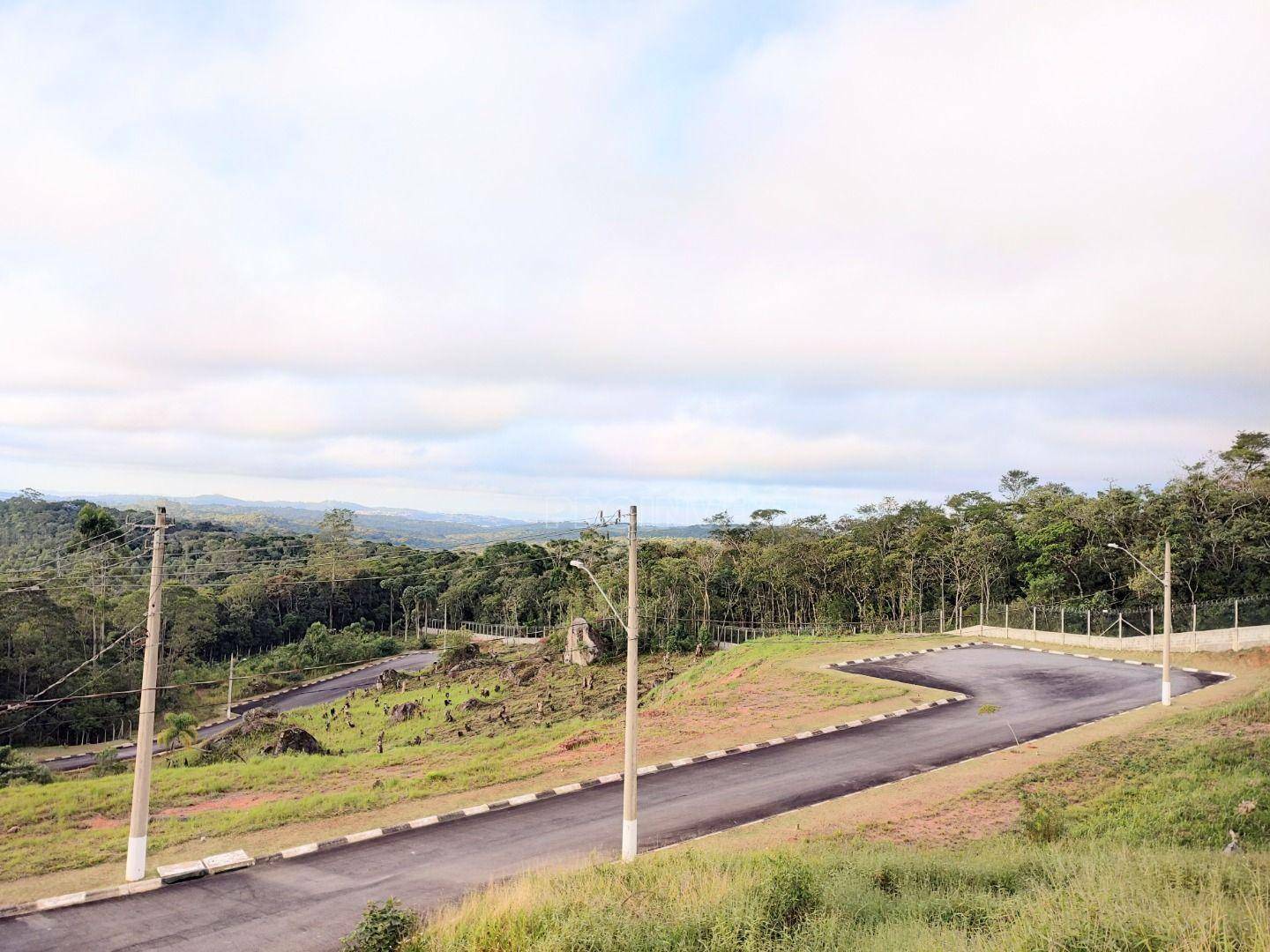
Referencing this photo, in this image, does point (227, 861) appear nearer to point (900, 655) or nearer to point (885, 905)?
point (885, 905)

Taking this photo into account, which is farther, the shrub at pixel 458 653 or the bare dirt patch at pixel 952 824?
the shrub at pixel 458 653

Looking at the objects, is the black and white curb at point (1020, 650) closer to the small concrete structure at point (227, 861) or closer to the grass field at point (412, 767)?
the grass field at point (412, 767)

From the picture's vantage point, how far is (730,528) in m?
76.6

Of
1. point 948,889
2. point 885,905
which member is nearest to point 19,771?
point 885,905

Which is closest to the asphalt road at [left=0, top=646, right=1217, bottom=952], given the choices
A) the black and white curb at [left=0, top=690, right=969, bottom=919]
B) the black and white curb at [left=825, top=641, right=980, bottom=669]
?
the black and white curb at [left=0, top=690, right=969, bottom=919]

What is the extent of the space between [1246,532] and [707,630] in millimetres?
36700

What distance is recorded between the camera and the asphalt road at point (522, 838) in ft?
42.1

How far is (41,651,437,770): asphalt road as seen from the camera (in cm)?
5022

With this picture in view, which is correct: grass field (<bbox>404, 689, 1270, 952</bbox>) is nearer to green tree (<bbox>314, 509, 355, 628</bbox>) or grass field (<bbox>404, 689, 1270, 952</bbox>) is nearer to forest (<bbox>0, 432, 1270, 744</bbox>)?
forest (<bbox>0, 432, 1270, 744</bbox>)

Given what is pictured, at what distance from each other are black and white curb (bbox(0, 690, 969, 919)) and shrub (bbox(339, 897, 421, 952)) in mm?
7073

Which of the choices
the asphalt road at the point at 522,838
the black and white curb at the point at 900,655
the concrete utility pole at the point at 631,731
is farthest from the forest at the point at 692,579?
the concrete utility pole at the point at 631,731

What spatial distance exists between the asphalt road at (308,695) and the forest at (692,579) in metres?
4.26

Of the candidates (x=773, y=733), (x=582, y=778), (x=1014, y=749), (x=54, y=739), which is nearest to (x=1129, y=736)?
(x=1014, y=749)

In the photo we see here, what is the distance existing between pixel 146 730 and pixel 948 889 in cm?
1541
